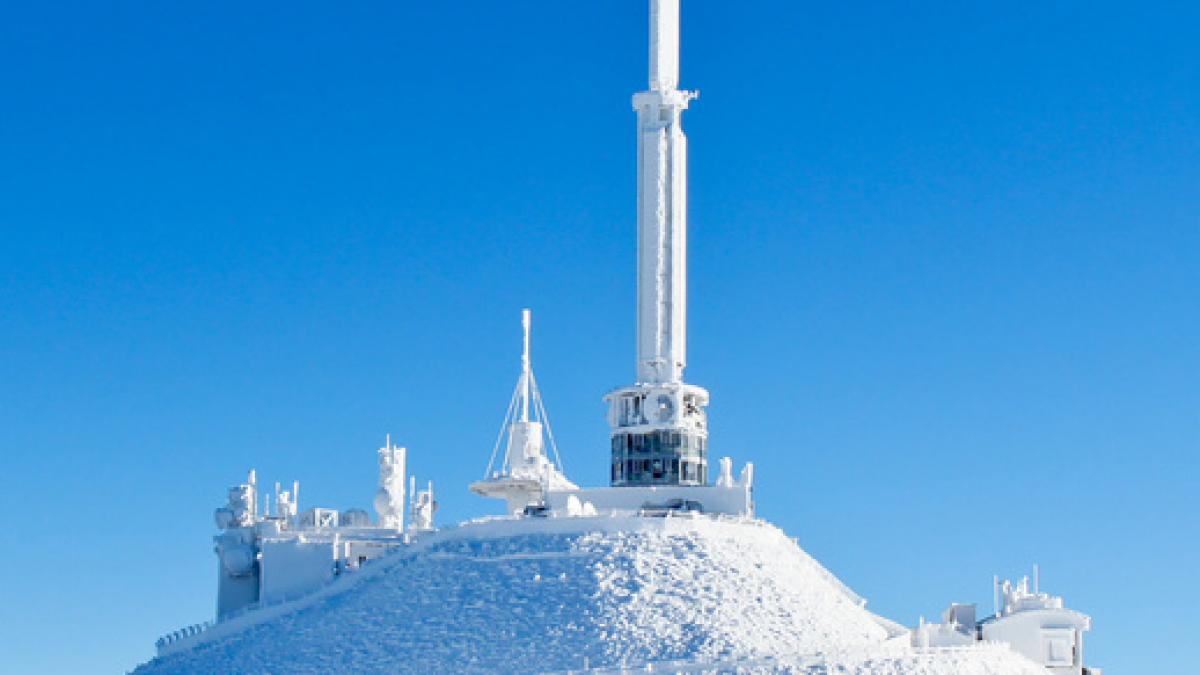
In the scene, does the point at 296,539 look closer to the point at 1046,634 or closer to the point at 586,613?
the point at 586,613

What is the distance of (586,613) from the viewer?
88938 millimetres

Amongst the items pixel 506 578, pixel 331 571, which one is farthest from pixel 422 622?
pixel 331 571

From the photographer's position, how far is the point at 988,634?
107m

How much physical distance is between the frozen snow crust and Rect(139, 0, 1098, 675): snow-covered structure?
95 millimetres

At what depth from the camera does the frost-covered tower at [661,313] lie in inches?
4274

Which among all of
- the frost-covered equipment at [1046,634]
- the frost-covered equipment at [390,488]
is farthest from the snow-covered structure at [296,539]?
the frost-covered equipment at [1046,634]

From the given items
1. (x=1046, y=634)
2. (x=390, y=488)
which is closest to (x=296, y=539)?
(x=390, y=488)

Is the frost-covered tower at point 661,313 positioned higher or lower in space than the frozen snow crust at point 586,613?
higher

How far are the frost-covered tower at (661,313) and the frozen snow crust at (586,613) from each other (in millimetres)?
11123

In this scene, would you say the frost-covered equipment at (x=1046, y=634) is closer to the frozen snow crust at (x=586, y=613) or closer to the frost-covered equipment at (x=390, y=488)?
the frozen snow crust at (x=586, y=613)

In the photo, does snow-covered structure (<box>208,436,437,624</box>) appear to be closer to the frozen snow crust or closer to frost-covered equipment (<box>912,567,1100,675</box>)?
the frozen snow crust

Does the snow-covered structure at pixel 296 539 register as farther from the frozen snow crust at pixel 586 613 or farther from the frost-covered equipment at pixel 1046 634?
the frost-covered equipment at pixel 1046 634

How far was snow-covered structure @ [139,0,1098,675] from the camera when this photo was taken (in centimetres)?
8775

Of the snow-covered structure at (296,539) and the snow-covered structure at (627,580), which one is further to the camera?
the snow-covered structure at (296,539)
